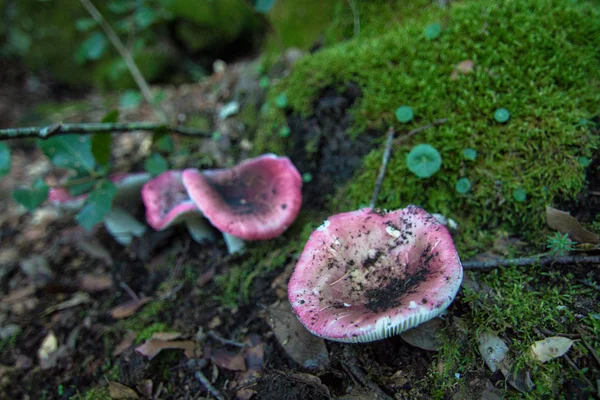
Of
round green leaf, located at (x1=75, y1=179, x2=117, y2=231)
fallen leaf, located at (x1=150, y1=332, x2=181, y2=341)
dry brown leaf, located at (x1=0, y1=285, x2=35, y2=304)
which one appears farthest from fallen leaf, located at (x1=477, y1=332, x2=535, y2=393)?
dry brown leaf, located at (x1=0, y1=285, x2=35, y2=304)

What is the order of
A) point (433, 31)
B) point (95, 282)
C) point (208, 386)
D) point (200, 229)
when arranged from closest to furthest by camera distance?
point (208, 386), point (433, 31), point (200, 229), point (95, 282)

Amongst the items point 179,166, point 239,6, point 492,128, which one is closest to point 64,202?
point 179,166

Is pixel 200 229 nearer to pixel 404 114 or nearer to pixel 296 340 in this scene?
pixel 296 340

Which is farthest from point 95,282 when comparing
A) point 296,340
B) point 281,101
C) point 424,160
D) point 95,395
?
point 424,160

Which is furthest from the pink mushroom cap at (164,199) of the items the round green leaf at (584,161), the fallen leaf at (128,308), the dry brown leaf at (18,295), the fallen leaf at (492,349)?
the round green leaf at (584,161)

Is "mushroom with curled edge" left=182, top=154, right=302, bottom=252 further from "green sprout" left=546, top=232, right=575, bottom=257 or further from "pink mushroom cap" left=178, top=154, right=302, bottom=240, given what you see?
"green sprout" left=546, top=232, right=575, bottom=257

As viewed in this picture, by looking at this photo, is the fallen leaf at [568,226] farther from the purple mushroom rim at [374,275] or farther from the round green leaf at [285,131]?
the round green leaf at [285,131]

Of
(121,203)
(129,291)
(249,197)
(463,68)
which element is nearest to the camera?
(463,68)

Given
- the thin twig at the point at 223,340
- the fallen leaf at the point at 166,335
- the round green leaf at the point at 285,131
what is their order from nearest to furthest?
the thin twig at the point at 223,340 < the fallen leaf at the point at 166,335 < the round green leaf at the point at 285,131
